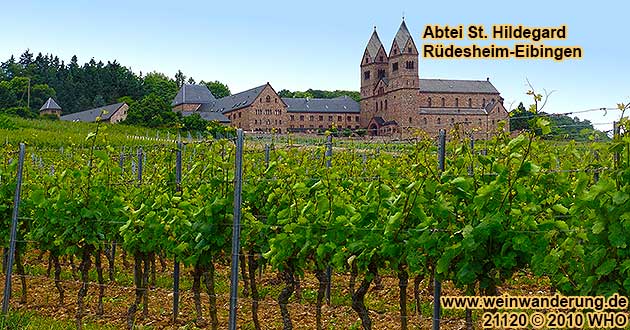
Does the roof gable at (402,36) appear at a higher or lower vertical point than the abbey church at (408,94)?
higher

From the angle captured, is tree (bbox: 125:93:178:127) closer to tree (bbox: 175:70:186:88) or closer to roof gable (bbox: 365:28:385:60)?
roof gable (bbox: 365:28:385:60)

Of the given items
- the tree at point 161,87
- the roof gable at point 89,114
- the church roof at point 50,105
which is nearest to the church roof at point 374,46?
the tree at point 161,87

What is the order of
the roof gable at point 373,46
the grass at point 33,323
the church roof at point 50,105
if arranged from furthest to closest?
the roof gable at point 373,46, the church roof at point 50,105, the grass at point 33,323

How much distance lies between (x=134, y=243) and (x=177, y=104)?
86.0m

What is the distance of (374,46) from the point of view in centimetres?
8869

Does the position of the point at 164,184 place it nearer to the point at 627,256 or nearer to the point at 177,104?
the point at 627,256

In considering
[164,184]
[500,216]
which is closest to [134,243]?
[164,184]

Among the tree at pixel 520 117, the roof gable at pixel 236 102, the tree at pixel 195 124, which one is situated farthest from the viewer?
the roof gable at pixel 236 102

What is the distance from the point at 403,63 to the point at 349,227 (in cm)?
7716

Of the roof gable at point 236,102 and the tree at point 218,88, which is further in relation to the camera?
the tree at point 218,88

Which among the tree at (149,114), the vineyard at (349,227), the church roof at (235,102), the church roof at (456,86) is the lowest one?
the vineyard at (349,227)

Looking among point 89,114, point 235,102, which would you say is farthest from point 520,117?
point 235,102

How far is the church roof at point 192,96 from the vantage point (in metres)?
90.0

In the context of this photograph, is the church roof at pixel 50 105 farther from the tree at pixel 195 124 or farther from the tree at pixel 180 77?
the tree at pixel 180 77
